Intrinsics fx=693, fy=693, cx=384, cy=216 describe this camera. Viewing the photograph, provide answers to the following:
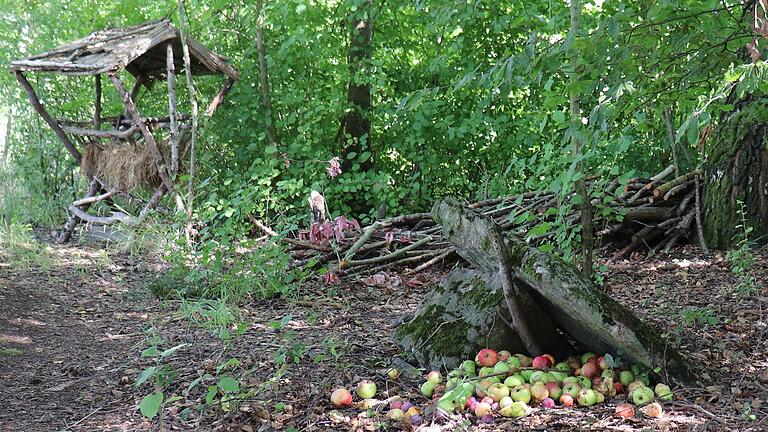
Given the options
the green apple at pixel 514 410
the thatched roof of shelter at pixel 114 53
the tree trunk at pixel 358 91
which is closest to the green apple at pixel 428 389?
the green apple at pixel 514 410

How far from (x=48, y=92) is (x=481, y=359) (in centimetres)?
935

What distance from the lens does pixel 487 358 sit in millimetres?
3375

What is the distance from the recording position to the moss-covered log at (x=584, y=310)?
2.98 m

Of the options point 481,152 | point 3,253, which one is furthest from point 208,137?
point 481,152

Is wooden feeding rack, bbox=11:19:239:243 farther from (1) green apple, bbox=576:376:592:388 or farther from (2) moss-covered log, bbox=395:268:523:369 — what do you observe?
(1) green apple, bbox=576:376:592:388

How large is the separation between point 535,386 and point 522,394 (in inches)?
3.3

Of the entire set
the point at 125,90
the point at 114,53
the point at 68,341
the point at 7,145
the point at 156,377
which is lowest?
the point at 68,341

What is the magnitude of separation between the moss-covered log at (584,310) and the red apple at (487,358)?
0.35 m

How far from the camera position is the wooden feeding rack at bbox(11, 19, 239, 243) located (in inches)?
301

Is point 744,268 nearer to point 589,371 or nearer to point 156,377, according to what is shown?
point 589,371

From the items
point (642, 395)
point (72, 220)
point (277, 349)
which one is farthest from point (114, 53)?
point (642, 395)

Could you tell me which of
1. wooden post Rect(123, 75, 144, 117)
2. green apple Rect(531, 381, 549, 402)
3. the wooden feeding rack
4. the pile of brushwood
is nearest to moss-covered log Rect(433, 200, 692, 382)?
green apple Rect(531, 381, 549, 402)

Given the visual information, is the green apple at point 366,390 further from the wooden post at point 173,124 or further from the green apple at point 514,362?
the wooden post at point 173,124

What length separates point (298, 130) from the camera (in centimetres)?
886
